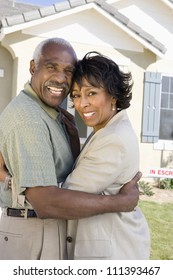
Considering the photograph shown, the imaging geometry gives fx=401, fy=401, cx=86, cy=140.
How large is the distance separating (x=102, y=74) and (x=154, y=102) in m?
7.15

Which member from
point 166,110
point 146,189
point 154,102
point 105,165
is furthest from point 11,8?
point 105,165

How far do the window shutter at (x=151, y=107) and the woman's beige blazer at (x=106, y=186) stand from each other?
23.1 ft

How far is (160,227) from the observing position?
5.72m

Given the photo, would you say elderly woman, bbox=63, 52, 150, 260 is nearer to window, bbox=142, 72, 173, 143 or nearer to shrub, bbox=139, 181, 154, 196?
shrub, bbox=139, 181, 154, 196

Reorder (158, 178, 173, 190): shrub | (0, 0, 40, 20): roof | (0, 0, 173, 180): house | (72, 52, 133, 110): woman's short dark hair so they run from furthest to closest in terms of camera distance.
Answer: (0, 0, 40, 20): roof → (158, 178, 173, 190): shrub → (0, 0, 173, 180): house → (72, 52, 133, 110): woman's short dark hair

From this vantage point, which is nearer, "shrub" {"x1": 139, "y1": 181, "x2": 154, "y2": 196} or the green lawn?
the green lawn

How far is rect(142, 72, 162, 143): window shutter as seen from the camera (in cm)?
871

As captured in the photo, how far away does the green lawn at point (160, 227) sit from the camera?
15.1 feet

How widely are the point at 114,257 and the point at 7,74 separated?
22.3 ft

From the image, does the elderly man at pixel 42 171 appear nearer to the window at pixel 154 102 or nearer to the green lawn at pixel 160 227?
the green lawn at pixel 160 227

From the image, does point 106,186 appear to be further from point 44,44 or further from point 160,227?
point 160,227

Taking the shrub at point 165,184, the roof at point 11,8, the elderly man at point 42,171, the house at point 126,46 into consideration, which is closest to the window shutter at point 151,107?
the house at point 126,46

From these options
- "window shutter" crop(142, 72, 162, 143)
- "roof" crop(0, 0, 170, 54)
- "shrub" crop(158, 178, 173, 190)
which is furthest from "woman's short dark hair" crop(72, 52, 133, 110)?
"window shutter" crop(142, 72, 162, 143)

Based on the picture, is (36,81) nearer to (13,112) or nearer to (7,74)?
(13,112)
